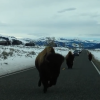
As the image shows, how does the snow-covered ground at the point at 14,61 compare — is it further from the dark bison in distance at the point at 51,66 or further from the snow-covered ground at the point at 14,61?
the dark bison in distance at the point at 51,66

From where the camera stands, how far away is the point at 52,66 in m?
8.27

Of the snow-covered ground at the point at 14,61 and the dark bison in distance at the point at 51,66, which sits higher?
the dark bison in distance at the point at 51,66

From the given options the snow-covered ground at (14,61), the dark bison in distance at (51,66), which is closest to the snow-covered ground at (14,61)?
the snow-covered ground at (14,61)

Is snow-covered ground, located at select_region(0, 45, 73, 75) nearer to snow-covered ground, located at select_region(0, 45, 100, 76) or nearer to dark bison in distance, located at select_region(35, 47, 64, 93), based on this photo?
snow-covered ground, located at select_region(0, 45, 100, 76)

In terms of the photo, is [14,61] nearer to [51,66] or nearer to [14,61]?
[14,61]

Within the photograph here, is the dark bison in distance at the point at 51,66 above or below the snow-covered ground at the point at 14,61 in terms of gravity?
above

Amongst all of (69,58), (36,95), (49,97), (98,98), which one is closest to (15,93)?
(36,95)

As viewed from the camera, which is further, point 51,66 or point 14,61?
point 14,61

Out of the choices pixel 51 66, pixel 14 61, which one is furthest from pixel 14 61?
pixel 51 66

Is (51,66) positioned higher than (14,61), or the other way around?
(51,66)

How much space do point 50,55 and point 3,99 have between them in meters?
2.13

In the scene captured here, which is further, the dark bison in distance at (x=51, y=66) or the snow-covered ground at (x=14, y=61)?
the snow-covered ground at (x=14, y=61)

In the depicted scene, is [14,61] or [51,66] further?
[14,61]

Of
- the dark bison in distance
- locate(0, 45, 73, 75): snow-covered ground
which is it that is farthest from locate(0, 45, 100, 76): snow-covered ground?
the dark bison in distance
